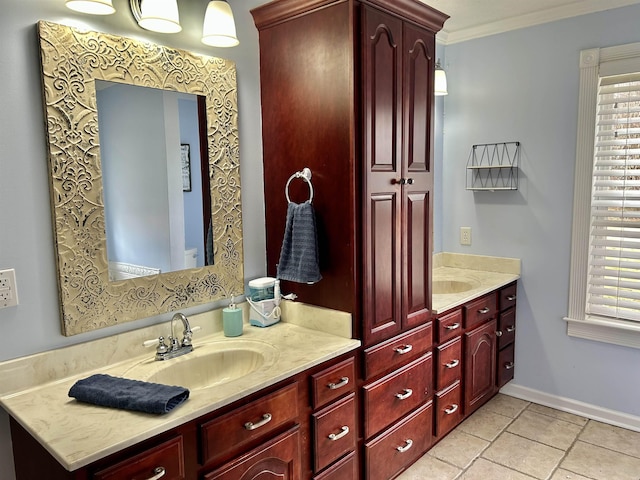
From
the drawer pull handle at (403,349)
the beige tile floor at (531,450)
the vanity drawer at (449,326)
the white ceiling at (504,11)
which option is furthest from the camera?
the white ceiling at (504,11)

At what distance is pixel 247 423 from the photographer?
148 cm

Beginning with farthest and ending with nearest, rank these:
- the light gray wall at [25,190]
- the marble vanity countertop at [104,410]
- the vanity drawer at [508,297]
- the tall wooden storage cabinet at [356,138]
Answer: the vanity drawer at [508,297], the tall wooden storage cabinet at [356,138], the light gray wall at [25,190], the marble vanity countertop at [104,410]

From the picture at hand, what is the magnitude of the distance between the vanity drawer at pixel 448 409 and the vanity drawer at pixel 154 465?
Answer: 1505mm

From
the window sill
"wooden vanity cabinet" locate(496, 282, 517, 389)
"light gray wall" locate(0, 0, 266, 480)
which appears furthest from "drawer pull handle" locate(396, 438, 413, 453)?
"light gray wall" locate(0, 0, 266, 480)

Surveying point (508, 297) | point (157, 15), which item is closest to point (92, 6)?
point (157, 15)

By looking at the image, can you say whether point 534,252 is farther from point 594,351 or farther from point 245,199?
point 245,199

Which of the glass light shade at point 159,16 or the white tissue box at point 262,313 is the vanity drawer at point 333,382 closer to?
the white tissue box at point 262,313

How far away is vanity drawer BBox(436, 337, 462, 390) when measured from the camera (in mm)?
2410

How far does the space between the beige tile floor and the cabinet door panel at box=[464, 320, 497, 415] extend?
0.16 m

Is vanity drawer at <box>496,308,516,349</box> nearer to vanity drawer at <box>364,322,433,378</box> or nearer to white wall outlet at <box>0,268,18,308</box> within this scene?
vanity drawer at <box>364,322,433,378</box>

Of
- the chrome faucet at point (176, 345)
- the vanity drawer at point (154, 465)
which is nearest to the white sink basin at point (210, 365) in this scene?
the chrome faucet at point (176, 345)

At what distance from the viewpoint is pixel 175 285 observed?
6.19ft

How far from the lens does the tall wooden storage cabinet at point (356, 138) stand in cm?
184

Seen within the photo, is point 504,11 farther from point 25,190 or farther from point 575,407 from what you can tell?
point 25,190
